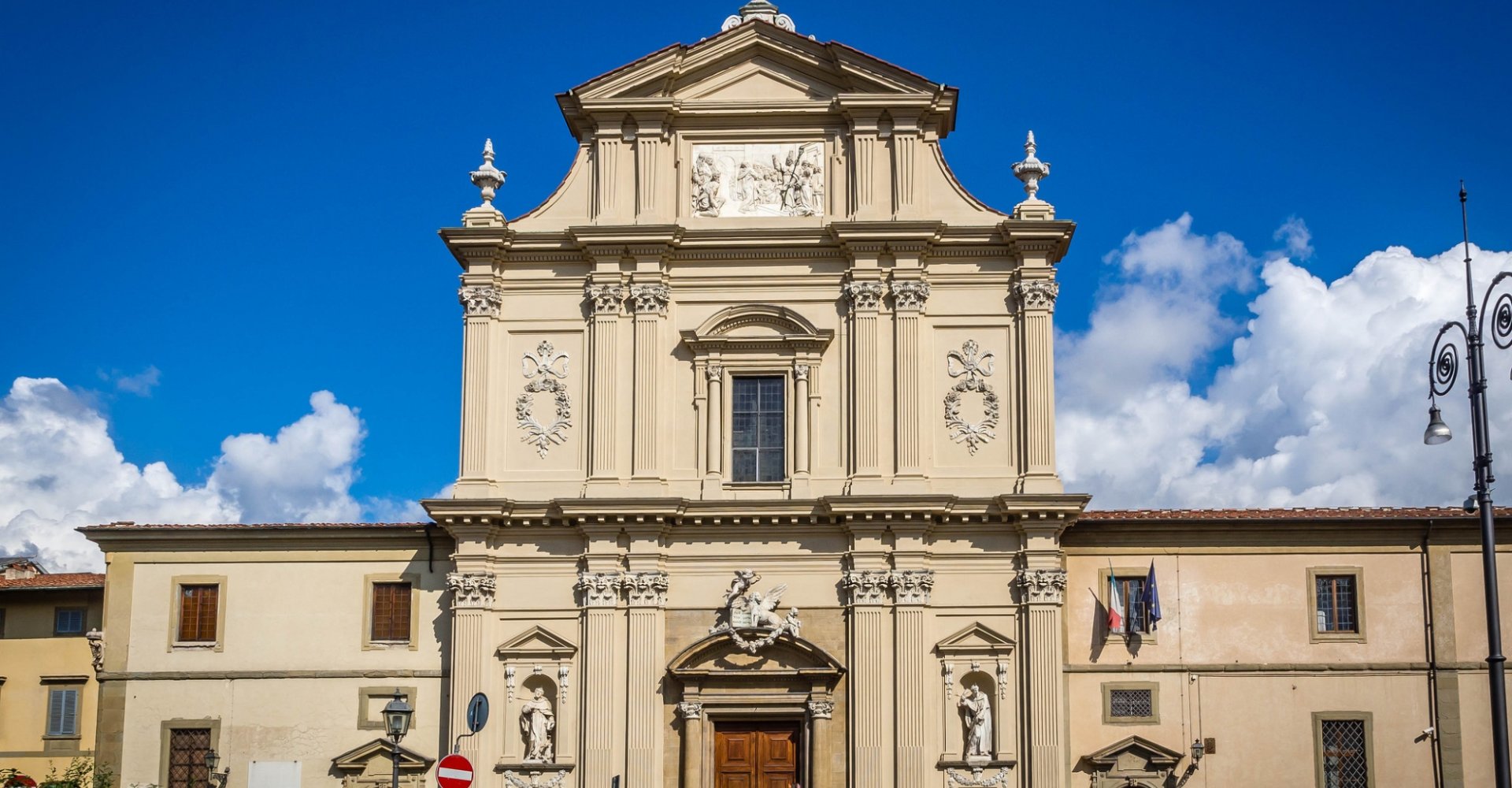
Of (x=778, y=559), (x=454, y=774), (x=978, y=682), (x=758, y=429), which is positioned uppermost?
(x=758, y=429)

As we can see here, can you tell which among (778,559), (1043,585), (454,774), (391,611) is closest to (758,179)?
(778,559)

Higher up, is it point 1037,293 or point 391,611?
point 1037,293

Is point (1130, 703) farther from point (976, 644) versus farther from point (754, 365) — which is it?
point (754, 365)

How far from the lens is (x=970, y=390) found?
34.3 meters

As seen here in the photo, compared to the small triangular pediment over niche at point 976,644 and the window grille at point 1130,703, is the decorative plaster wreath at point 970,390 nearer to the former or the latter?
the small triangular pediment over niche at point 976,644

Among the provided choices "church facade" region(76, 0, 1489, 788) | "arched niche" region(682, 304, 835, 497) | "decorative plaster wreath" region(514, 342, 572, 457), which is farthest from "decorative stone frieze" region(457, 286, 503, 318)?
"arched niche" region(682, 304, 835, 497)

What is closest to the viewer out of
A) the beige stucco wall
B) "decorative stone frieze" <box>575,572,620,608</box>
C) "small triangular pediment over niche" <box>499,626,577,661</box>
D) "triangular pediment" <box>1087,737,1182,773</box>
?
"triangular pediment" <box>1087,737,1182,773</box>

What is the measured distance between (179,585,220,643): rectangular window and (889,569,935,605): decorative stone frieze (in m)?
13.8

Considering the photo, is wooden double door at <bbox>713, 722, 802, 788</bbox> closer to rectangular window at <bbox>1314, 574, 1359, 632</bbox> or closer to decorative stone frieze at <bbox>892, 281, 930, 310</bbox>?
decorative stone frieze at <bbox>892, 281, 930, 310</bbox>

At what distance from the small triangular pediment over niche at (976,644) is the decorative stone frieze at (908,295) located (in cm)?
645

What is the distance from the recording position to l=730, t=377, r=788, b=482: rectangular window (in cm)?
3431

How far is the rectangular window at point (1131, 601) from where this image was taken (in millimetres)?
34125

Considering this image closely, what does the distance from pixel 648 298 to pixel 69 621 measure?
1524 centimetres

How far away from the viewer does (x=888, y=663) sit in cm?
3303
